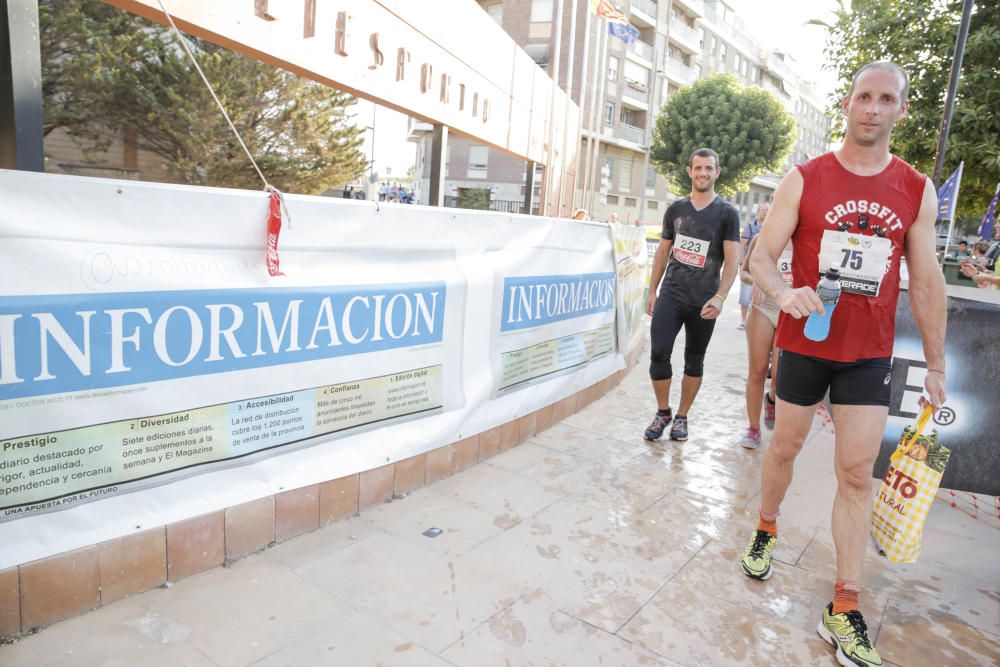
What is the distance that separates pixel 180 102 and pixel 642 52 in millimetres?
38023

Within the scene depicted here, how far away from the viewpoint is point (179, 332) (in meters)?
2.53

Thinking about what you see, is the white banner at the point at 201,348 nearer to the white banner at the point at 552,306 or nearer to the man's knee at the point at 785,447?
the white banner at the point at 552,306

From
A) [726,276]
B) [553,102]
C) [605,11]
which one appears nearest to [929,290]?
[726,276]

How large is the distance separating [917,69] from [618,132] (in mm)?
34198

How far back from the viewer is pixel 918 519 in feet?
8.85

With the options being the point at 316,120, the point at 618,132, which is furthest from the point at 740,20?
the point at 316,120

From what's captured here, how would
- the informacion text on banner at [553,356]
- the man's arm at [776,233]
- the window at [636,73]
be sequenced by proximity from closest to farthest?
the man's arm at [776,233] < the informacion text on banner at [553,356] < the window at [636,73]

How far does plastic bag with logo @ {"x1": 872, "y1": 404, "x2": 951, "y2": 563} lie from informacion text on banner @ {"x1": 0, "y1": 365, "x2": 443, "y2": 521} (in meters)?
2.25

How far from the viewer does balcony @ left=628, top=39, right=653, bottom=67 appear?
46.9 metres

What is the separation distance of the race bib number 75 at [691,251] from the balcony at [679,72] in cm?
4995

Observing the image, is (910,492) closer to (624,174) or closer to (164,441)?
(164,441)

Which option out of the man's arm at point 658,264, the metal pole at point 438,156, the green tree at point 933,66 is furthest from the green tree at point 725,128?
the man's arm at point 658,264

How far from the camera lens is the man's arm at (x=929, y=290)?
2701 mm

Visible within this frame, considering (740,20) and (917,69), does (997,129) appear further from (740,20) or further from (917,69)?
(740,20)
